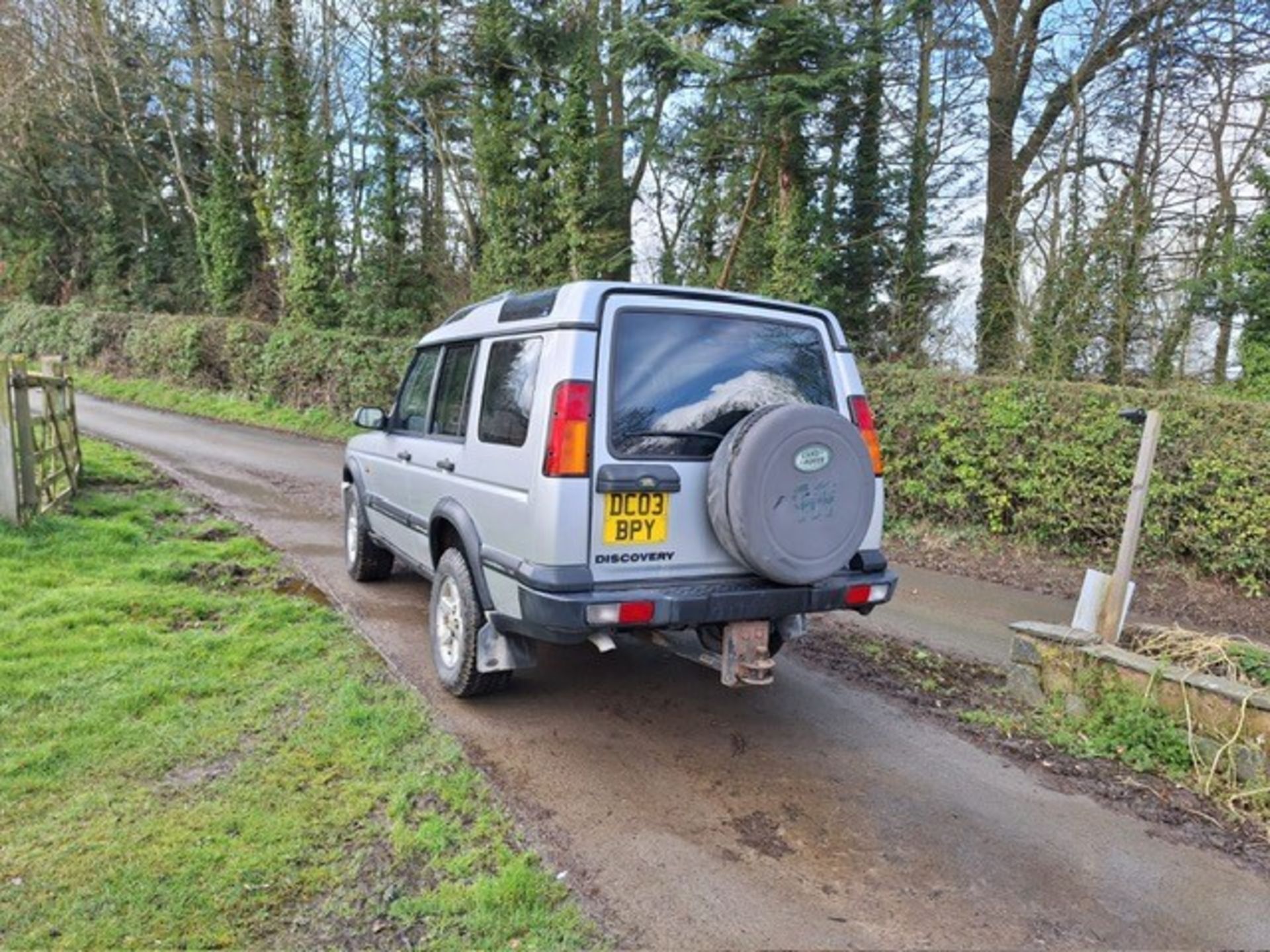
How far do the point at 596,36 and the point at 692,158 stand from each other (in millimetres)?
2841

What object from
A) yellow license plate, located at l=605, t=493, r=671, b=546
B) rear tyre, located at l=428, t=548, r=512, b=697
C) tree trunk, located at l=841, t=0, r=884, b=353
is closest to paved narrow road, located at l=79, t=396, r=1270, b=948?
rear tyre, located at l=428, t=548, r=512, b=697

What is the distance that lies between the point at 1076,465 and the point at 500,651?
5.71m

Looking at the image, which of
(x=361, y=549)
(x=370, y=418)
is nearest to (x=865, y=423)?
(x=370, y=418)

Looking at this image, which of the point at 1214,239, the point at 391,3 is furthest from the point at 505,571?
the point at 391,3

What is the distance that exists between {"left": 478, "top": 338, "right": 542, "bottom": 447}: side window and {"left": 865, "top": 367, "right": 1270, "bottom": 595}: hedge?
215 inches

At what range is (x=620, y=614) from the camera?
3205 mm

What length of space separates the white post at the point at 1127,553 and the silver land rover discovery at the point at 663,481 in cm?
135

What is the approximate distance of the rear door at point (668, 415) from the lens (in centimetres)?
330

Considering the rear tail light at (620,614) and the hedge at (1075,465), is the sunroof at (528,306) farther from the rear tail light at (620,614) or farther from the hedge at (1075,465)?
the hedge at (1075,465)

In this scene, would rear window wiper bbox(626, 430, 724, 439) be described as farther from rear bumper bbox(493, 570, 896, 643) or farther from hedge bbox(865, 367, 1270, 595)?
hedge bbox(865, 367, 1270, 595)

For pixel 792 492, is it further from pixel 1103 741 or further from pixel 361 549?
pixel 361 549

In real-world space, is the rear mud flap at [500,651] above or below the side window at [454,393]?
below

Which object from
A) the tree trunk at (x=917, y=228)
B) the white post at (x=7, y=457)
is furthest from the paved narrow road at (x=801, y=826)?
the tree trunk at (x=917, y=228)

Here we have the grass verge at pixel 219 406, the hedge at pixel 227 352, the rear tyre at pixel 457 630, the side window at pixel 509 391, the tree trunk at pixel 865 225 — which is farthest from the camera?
the grass verge at pixel 219 406
